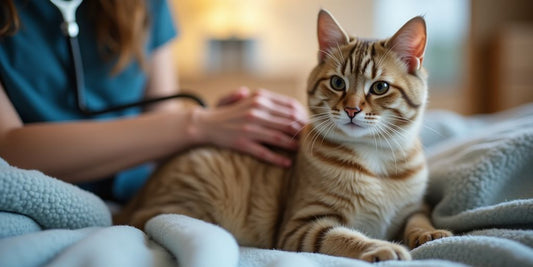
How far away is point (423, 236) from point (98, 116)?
0.95 meters

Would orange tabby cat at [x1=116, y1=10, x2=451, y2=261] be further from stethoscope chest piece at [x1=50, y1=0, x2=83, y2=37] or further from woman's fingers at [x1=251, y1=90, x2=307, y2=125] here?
stethoscope chest piece at [x1=50, y1=0, x2=83, y2=37]

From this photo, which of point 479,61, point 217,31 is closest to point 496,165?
point 217,31

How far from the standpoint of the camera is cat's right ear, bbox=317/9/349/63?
35.4 inches

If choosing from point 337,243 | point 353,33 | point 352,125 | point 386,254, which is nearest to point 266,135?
point 352,125

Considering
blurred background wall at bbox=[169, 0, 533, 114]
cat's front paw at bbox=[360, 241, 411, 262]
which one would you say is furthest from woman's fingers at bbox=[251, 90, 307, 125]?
blurred background wall at bbox=[169, 0, 533, 114]

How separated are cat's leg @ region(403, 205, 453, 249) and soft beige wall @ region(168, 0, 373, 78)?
3542mm

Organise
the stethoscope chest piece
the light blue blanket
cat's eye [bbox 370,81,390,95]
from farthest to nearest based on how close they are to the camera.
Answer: the stethoscope chest piece → cat's eye [bbox 370,81,390,95] → the light blue blanket

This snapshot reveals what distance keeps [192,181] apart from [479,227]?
2.14 ft

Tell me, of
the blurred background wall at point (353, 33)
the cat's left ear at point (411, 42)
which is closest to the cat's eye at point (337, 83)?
the cat's left ear at point (411, 42)

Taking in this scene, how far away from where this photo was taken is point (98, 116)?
3.76 feet

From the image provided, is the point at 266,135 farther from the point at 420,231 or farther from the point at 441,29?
the point at 441,29

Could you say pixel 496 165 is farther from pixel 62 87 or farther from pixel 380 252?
pixel 62 87

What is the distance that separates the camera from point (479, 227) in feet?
2.31

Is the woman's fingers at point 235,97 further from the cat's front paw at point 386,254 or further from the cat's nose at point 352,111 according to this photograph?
the cat's front paw at point 386,254
